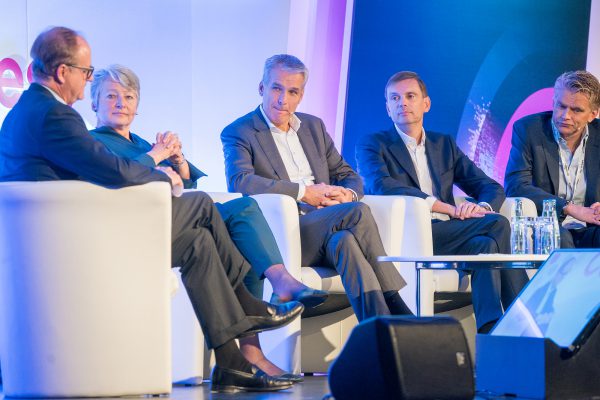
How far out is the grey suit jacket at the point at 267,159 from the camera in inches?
188

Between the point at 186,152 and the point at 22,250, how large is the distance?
8.03ft

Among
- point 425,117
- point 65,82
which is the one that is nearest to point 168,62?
point 425,117

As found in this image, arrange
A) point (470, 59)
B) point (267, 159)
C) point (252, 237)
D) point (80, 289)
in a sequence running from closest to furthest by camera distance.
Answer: point (80, 289) < point (252, 237) < point (267, 159) < point (470, 59)

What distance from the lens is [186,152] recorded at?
19.0 ft

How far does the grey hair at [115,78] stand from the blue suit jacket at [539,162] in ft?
7.21

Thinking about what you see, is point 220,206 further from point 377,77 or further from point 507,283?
point 377,77

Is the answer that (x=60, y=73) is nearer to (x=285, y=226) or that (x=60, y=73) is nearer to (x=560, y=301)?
(x=285, y=226)

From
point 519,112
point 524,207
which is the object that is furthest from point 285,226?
point 519,112

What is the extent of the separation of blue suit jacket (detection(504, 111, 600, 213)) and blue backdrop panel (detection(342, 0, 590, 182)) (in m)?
0.81

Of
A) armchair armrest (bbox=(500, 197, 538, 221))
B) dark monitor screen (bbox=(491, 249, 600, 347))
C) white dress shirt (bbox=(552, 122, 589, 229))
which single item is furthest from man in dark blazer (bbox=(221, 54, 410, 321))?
white dress shirt (bbox=(552, 122, 589, 229))

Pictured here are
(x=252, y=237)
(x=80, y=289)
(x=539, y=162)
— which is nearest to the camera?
(x=80, y=289)

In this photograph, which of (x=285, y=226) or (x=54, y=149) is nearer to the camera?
(x=54, y=149)

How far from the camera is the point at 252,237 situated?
3.99 metres

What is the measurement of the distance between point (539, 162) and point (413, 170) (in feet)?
2.44
